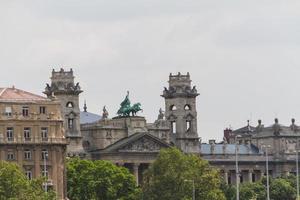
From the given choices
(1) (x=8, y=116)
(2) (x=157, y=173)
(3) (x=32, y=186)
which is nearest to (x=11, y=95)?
(1) (x=8, y=116)

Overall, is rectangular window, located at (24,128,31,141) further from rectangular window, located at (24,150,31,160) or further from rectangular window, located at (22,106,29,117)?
rectangular window, located at (22,106,29,117)

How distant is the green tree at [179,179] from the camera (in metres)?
189

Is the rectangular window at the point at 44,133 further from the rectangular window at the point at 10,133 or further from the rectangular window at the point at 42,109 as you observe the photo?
the rectangular window at the point at 10,133

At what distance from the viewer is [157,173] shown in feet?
643

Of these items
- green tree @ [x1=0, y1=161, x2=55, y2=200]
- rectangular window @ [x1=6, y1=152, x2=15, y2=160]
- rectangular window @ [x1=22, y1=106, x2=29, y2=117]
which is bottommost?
green tree @ [x1=0, y1=161, x2=55, y2=200]

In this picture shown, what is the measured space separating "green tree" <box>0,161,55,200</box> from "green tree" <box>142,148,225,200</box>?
34.3 meters

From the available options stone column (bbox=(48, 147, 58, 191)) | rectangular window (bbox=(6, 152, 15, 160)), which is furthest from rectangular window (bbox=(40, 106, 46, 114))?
rectangular window (bbox=(6, 152, 15, 160))

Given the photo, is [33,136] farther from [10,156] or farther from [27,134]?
[10,156]

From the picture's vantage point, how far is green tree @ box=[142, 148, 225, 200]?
189 metres

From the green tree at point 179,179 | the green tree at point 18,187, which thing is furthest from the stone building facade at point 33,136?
the green tree at point 18,187

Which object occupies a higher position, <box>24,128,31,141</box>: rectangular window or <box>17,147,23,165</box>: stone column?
<box>24,128,31,141</box>: rectangular window

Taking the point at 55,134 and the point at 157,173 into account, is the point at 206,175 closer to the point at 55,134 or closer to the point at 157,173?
the point at 157,173

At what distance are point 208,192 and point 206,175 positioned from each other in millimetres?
3246

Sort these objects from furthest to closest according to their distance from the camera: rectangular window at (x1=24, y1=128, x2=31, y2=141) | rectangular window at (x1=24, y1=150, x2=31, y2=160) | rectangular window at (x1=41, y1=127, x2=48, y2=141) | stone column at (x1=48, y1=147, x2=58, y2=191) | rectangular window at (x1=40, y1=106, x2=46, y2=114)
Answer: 1. rectangular window at (x1=41, y1=127, x2=48, y2=141)
2. rectangular window at (x1=24, y1=150, x2=31, y2=160)
3. rectangular window at (x1=40, y1=106, x2=46, y2=114)
4. rectangular window at (x1=24, y1=128, x2=31, y2=141)
5. stone column at (x1=48, y1=147, x2=58, y2=191)
